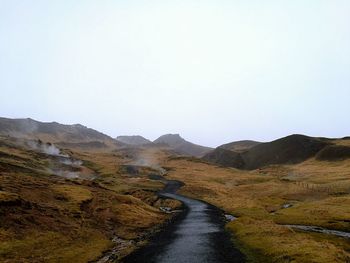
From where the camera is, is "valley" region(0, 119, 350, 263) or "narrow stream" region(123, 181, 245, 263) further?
"narrow stream" region(123, 181, 245, 263)

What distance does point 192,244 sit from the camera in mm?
66938

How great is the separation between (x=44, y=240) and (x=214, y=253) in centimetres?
2691

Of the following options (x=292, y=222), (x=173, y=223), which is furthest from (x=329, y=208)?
(x=173, y=223)

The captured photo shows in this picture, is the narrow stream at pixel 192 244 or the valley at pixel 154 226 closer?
the valley at pixel 154 226

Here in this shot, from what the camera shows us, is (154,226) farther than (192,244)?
Yes

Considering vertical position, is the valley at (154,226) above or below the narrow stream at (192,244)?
above

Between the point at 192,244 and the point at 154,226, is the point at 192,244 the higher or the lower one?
the lower one

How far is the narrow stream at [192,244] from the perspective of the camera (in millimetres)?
56906

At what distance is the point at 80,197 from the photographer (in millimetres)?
98062

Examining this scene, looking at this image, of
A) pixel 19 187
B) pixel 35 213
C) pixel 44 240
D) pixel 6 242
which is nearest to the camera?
pixel 6 242

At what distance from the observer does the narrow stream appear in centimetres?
5691

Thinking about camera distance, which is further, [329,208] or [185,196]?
[185,196]

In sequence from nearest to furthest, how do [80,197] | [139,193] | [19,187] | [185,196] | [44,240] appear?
[44,240] < [19,187] < [80,197] < [139,193] < [185,196]

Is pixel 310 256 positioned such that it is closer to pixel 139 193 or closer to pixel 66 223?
pixel 66 223
